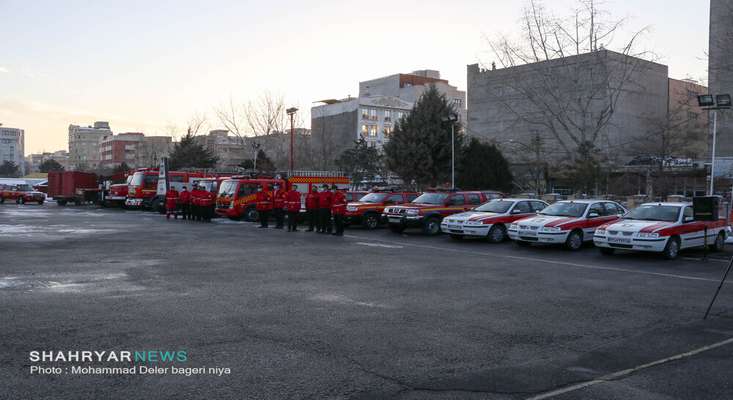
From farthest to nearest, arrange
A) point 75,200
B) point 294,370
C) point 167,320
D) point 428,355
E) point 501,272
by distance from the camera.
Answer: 1. point 75,200
2. point 501,272
3. point 167,320
4. point 428,355
5. point 294,370

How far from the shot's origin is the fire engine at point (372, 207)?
955 inches

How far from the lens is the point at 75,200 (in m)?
43.7

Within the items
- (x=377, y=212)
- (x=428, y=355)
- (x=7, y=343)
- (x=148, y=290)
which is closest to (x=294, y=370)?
(x=428, y=355)

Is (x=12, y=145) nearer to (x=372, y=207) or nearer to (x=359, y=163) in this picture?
(x=359, y=163)

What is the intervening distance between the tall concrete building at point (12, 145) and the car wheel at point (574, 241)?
17035 cm

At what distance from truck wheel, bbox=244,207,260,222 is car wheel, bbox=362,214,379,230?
19.0 ft

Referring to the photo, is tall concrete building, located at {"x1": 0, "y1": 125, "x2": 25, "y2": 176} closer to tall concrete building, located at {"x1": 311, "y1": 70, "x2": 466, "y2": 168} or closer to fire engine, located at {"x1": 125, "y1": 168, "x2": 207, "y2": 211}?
tall concrete building, located at {"x1": 311, "y1": 70, "x2": 466, "y2": 168}

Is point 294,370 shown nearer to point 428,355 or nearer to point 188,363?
point 188,363

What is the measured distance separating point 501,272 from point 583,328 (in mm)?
4928

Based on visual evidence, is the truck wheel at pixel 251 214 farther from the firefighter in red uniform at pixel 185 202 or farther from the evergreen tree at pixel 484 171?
the evergreen tree at pixel 484 171

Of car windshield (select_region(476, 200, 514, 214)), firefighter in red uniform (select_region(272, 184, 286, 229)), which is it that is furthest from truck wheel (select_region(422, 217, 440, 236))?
firefighter in red uniform (select_region(272, 184, 286, 229))

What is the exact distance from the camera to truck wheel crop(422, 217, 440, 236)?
71.4 feet

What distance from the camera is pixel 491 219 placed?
19.4m

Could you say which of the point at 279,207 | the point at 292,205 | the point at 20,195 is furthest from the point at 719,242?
the point at 20,195
